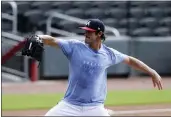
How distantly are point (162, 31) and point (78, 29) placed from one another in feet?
9.83

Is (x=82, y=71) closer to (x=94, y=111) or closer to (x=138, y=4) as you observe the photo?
(x=94, y=111)

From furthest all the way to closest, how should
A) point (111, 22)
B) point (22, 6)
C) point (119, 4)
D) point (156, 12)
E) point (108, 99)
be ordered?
point (156, 12)
point (119, 4)
point (22, 6)
point (111, 22)
point (108, 99)

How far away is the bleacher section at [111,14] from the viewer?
1944cm

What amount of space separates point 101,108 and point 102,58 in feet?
1.82

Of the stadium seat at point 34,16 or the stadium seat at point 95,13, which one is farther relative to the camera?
the stadium seat at point 95,13

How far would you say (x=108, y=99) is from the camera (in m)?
13.1

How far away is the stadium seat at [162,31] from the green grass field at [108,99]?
5584mm

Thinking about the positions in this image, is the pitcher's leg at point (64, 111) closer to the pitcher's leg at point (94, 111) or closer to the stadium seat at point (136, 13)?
the pitcher's leg at point (94, 111)

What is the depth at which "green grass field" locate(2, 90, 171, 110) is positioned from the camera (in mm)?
12136

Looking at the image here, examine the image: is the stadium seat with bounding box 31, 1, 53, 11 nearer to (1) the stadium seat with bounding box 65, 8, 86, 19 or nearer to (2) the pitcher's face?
(1) the stadium seat with bounding box 65, 8, 86, 19

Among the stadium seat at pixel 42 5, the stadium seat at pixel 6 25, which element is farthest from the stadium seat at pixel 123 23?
the stadium seat at pixel 6 25

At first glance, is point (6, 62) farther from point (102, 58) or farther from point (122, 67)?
point (102, 58)

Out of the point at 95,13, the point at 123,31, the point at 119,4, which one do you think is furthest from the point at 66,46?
the point at 119,4

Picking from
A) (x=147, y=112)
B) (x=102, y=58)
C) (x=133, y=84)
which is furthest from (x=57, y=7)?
(x=102, y=58)
